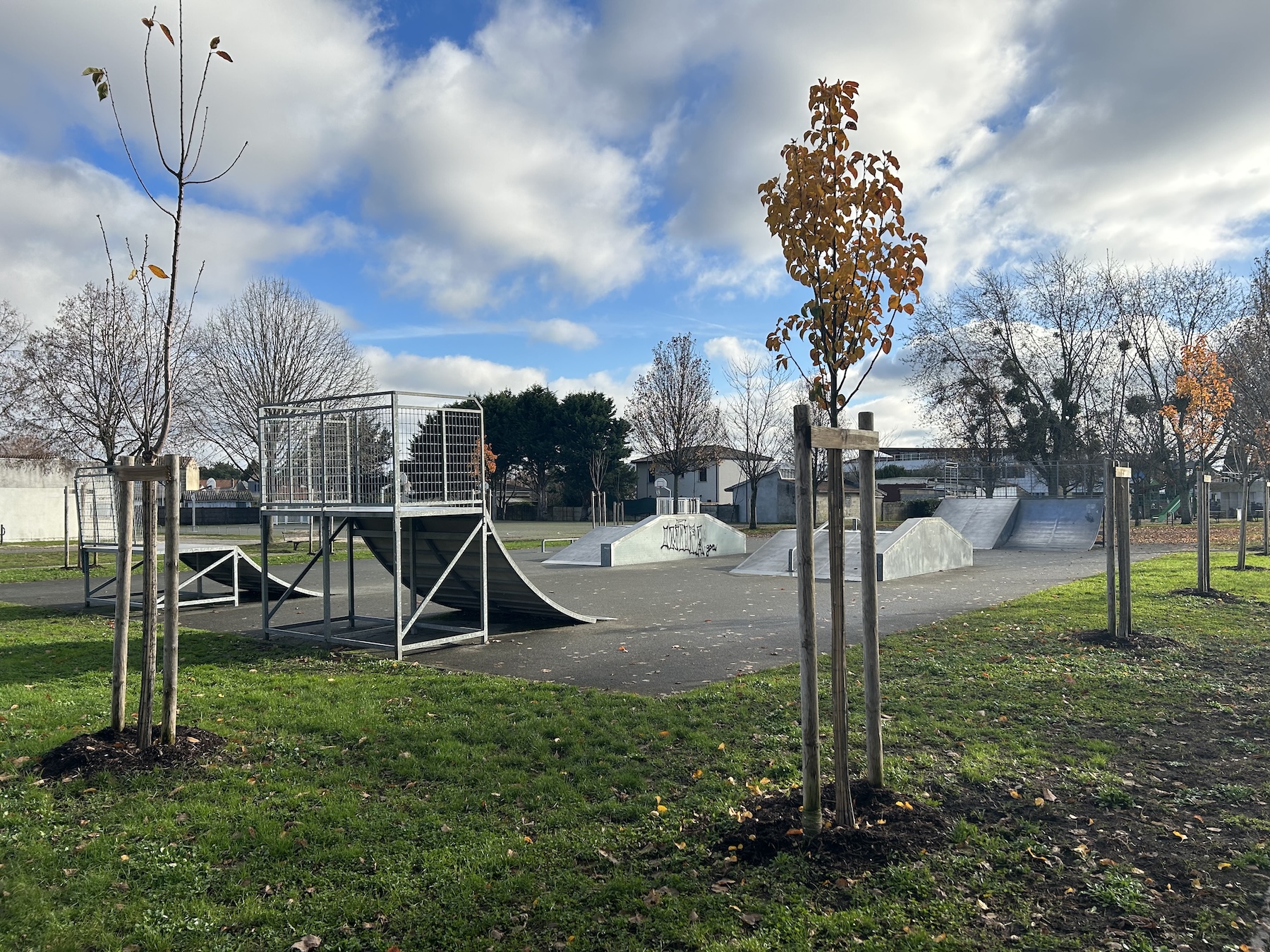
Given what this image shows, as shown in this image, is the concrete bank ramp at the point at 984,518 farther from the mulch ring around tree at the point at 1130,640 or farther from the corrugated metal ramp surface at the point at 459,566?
the corrugated metal ramp surface at the point at 459,566

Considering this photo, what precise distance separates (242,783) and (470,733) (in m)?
1.49

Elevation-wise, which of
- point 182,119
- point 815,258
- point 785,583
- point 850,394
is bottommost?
point 785,583

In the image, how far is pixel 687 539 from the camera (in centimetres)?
2514

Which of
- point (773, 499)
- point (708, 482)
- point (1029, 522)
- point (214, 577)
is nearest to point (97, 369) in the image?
point (214, 577)

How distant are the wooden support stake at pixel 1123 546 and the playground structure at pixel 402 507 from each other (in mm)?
6424

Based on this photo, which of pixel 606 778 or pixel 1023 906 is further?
pixel 606 778

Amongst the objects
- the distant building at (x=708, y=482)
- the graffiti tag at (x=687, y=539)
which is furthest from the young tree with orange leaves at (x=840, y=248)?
the distant building at (x=708, y=482)

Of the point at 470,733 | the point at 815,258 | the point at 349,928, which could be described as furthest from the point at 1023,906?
the point at 470,733

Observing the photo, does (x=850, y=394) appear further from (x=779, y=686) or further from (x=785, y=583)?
(x=785, y=583)

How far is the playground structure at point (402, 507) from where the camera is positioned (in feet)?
30.2

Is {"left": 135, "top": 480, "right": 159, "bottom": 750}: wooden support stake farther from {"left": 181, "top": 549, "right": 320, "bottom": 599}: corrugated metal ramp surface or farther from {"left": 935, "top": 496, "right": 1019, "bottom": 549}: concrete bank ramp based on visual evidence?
{"left": 935, "top": 496, "right": 1019, "bottom": 549}: concrete bank ramp

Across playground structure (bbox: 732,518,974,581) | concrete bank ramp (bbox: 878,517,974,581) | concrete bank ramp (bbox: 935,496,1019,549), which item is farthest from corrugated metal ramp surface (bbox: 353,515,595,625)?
concrete bank ramp (bbox: 935,496,1019,549)

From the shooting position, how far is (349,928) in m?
3.23

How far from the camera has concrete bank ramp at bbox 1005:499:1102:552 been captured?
2747 cm
